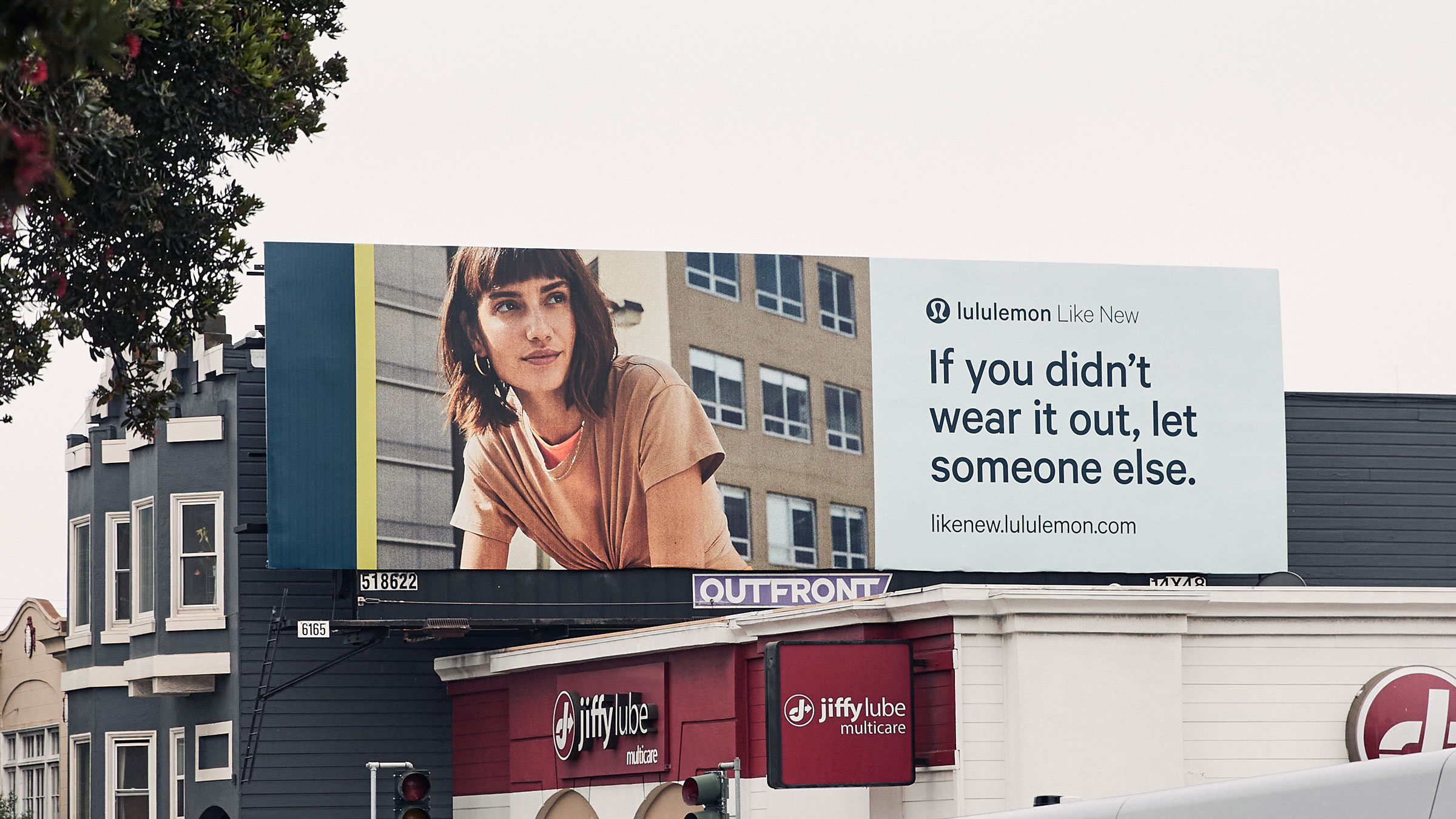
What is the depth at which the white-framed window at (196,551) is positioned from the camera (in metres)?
31.3

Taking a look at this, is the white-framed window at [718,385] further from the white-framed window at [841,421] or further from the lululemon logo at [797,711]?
the lululemon logo at [797,711]

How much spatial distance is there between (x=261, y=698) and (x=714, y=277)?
33.3ft

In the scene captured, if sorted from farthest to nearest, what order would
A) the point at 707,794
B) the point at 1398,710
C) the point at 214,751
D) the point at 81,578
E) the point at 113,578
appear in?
the point at 81,578, the point at 113,578, the point at 214,751, the point at 1398,710, the point at 707,794

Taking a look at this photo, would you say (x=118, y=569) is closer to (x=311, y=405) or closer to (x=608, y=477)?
(x=311, y=405)

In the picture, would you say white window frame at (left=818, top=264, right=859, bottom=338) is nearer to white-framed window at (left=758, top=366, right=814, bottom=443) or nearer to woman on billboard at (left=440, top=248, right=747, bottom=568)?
white-framed window at (left=758, top=366, right=814, bottom=443)

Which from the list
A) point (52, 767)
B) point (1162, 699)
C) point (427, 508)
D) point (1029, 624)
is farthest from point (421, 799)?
point (52, 767)

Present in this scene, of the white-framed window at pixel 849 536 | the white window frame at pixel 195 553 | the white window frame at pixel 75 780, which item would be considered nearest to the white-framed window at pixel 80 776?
the white window frame at pixel 75 780

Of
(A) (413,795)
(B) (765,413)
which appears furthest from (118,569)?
(A) (413,795)

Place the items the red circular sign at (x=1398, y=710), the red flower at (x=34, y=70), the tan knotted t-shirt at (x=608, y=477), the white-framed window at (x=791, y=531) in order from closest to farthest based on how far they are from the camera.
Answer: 1. the red flower at (x=34, y=70)
2. the red circular sign at (x=1398, y=710)
3. the tan knotted t-shirt at (x=608, y=477)
4. the white-framed window at (x=791, y=531)

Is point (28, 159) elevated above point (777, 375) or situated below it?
below

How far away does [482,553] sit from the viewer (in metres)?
30.4

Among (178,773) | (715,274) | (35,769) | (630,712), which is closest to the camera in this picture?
(630,712)

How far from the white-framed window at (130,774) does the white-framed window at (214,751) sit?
118 cm

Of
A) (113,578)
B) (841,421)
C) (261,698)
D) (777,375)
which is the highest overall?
(777,375)
